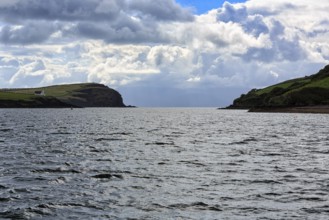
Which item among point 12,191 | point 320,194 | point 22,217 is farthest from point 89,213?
point 320,194

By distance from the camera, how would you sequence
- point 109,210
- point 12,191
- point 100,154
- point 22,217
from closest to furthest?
1. point 22,217
2. point 109,210
3. point 12,191
4. point 100,154

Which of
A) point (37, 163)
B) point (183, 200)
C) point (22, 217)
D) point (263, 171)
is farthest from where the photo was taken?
point (37, 163)

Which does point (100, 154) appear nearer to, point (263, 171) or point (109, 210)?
point (263, 171)

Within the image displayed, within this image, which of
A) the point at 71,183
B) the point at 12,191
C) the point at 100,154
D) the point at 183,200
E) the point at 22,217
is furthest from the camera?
the point at 100,154

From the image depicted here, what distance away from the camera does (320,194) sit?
26.1m

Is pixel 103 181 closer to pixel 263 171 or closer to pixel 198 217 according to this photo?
pixel 198 217

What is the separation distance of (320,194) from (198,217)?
31.0 ft

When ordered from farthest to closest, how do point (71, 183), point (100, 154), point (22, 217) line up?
point (100, 154) → point (71, 183) → point (22, 217)

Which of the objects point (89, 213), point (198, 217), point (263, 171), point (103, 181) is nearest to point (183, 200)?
point (198, 217)

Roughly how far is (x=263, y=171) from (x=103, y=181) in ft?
42.9

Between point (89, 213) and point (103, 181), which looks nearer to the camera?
point (89, 213)

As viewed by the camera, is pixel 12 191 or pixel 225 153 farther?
pixel 225 153

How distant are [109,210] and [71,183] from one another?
26.4ft

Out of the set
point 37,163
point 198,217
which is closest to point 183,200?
point 198,217
